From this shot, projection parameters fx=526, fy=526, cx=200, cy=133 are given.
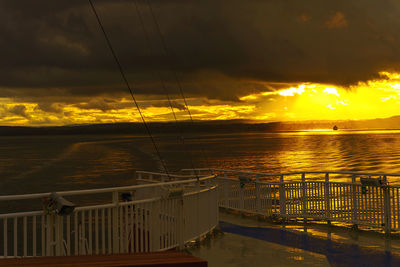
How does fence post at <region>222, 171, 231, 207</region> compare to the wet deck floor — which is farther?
fence post at <region>222, 171, 231, 207</region>

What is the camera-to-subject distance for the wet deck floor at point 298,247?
938 centimetres

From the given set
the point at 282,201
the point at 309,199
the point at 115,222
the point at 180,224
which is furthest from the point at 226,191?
the point at 115,222

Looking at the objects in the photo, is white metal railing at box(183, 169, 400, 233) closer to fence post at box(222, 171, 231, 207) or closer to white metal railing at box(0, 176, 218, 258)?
fence post at box(222, 171, 231, 207)

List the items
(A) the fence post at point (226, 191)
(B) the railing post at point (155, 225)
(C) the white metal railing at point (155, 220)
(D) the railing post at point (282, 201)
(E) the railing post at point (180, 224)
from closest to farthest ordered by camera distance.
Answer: (C) the white metal railing at point (155, 220) < (B) the railing post at point (155, 225) < (E) the railing post at point (180, 224) < (D) the railing post at point (282, 201) < (A) the fence post at point (226, 191)

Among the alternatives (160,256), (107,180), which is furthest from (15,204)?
(160,256)

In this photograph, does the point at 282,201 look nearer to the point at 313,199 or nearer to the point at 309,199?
the point at 309,199

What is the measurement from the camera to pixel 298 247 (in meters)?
10.6

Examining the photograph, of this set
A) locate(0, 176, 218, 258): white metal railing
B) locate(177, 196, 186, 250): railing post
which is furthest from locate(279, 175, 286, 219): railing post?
locate(177, 196, 186, 250): railing post

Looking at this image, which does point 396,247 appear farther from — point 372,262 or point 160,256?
point 160,256

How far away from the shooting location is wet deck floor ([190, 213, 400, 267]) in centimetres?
938

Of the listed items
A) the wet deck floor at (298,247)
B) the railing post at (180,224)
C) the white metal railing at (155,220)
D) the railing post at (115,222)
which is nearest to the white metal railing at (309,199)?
the wet deck floor at (298,247)

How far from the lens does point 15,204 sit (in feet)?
104

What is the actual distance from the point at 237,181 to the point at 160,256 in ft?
33.4

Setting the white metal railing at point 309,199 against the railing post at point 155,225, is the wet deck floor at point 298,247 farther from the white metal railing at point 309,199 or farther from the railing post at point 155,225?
the railing post at point 155,225
